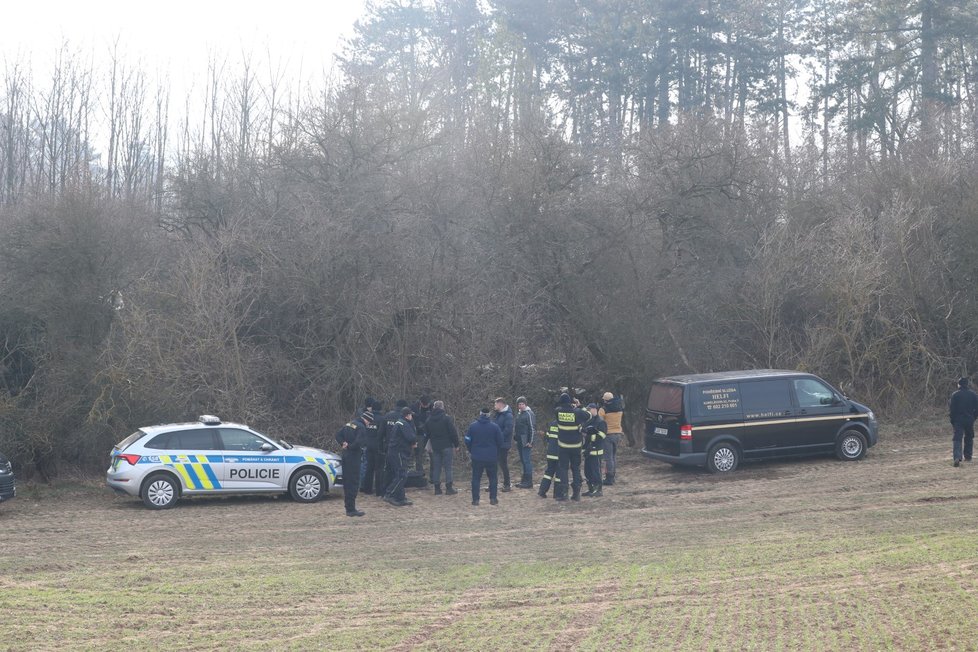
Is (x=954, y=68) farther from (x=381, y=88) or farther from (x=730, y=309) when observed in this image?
(x=381, y=88)

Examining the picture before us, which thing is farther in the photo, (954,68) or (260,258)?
(954,68)

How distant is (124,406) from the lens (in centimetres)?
1895

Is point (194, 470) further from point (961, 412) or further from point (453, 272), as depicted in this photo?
point (961, 412)

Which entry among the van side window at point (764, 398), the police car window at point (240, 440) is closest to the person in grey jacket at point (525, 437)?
the van side window at point (764, 398)

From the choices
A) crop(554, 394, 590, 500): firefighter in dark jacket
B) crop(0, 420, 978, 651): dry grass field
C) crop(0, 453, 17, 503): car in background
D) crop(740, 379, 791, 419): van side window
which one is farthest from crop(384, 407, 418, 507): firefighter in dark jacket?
crop(740, 379, 791, 419): van side window

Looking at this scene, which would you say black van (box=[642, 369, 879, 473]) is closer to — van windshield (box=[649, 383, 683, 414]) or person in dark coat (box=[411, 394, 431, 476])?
van windshield (box=[649, 383, 683, 414])

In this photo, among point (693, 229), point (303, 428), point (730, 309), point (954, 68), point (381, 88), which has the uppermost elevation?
point (954, 68)

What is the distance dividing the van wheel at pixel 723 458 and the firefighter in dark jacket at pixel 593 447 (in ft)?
8.79

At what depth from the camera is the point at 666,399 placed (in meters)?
18.2

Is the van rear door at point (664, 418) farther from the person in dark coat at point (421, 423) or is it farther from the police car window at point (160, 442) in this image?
the police car window at point (160, 442)

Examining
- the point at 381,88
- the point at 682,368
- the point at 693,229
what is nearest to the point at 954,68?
the point at 693,229

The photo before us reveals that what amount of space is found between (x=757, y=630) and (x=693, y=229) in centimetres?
1840

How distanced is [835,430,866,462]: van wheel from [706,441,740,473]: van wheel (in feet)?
7.21

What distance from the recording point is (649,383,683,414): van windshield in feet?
58.6
